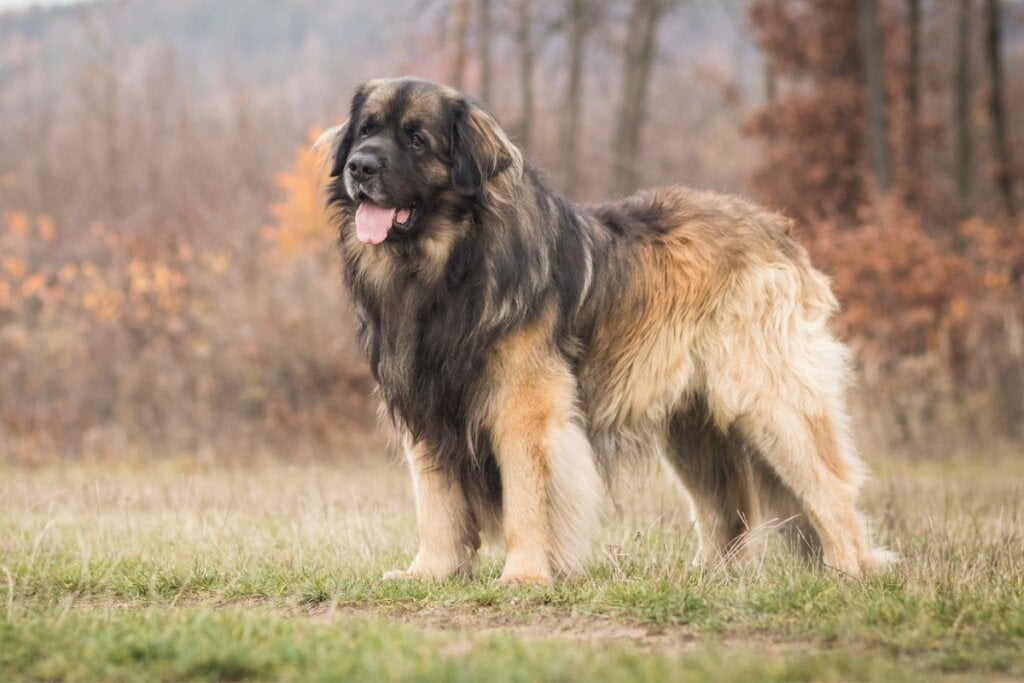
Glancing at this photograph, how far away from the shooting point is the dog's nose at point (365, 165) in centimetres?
Answer: 528

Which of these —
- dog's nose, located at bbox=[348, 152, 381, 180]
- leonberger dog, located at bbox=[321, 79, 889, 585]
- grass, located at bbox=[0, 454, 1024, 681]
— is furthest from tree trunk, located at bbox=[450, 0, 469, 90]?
dog's nose, located at bbox=[348, 152, 381, 180]

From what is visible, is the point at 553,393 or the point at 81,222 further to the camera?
the point at 81,222

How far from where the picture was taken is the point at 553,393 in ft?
17.9

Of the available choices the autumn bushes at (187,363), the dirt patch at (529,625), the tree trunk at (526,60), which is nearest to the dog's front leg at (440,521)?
the dirt patch at (529,625)

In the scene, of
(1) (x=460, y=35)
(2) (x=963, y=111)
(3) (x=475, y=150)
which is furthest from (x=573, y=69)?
(3) (x=475, y=150)

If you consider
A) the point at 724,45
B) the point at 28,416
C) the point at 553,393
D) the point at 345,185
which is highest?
the point at 724,45

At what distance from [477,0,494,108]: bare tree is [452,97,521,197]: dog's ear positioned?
14214 mm

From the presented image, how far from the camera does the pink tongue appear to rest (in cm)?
543

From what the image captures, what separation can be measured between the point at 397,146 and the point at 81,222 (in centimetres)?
1913

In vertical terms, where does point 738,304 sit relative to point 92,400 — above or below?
above

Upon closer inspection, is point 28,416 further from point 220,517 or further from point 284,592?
point 284,592

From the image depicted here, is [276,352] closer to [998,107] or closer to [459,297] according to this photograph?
[459,297]

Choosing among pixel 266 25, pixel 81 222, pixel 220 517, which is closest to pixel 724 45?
pixel 81 222

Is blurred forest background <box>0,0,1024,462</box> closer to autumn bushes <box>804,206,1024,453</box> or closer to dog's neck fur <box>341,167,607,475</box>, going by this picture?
autumn bushes <box>804,206,1024,453</box>
